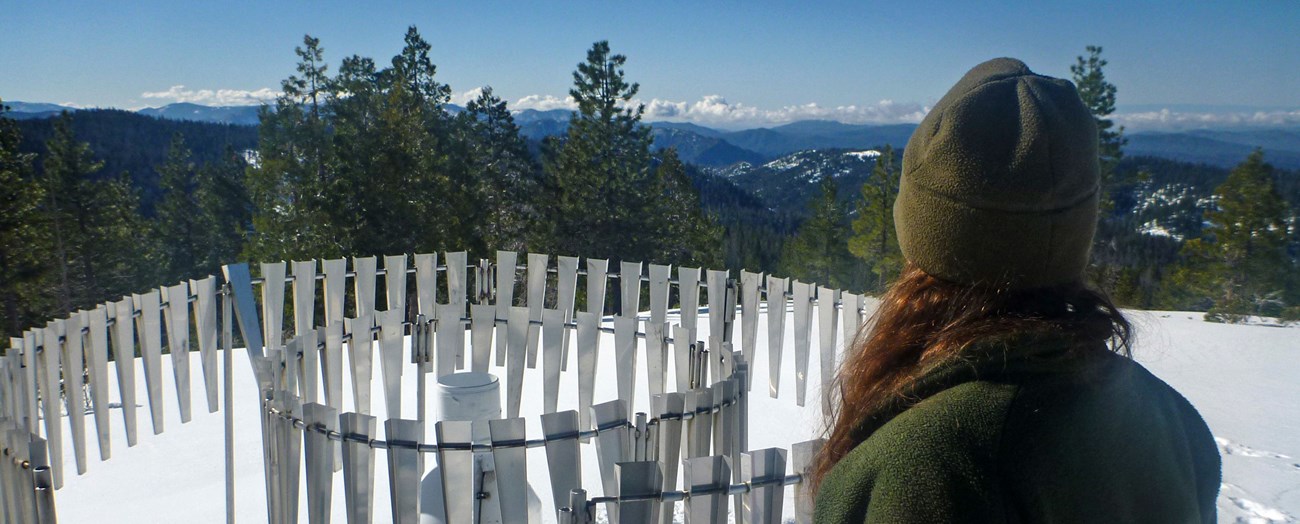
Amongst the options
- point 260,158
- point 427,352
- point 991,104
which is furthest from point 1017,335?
Answer: point 260,158

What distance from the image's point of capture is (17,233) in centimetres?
2159

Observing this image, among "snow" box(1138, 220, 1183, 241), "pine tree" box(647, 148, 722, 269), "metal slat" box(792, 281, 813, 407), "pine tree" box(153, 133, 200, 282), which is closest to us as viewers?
"metal slat" box(792, 281, 813, 407)

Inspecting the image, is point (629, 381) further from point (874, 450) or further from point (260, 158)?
point (260, 158)

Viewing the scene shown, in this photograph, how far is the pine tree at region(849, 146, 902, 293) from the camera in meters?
34.3

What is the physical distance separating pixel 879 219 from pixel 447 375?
3182cm

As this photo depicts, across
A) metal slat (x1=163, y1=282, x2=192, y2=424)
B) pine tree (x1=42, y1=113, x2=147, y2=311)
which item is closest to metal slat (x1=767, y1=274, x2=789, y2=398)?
metal slat (x1=163, y1=282, x2=192, y2=424)

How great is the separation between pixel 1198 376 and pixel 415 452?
8410 mm

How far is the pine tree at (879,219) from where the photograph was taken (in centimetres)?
3434

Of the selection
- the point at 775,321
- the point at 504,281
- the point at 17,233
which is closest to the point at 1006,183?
the point at 775,321

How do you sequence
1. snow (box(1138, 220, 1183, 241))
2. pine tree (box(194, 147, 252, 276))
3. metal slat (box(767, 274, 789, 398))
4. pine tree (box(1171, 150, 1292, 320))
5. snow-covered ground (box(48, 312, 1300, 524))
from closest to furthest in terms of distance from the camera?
snow-covered ground (box(48, 312, 1300, 524))
metal slat (box(767, 274, 789, 398))
pine tree (box(1171, 150, 1292, 320))
pine tree (box(194, 147, 252, 276))
snow (box(1138, 220, 1183, 241))

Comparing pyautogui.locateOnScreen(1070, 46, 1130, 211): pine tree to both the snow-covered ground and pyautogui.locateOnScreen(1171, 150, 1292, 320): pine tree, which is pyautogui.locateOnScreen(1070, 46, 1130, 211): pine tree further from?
the snow-covered ground

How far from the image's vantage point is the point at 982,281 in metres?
1.36

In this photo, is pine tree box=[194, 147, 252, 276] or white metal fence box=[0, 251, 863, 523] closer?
white metal fence box=[0, 251, 863, 523]

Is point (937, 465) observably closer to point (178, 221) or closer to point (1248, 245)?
point (1248, 245)
